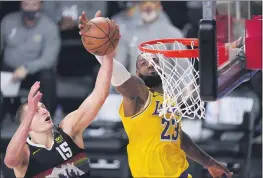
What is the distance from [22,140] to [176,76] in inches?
44.2

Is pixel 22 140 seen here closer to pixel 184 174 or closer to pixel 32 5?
pixel 184 174

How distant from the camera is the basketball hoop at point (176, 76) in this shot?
15.3 feet

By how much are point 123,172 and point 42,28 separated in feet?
3.90

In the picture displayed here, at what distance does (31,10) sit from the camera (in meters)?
6.03

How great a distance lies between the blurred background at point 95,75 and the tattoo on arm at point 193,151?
0.45 metres

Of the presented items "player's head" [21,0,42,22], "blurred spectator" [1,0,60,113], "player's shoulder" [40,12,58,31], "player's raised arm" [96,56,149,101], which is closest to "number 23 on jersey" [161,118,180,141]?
"player's raised arm" [96,56,149,101]

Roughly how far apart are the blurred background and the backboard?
152 centimetres

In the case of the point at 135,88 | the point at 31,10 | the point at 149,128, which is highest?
the point at 31,10

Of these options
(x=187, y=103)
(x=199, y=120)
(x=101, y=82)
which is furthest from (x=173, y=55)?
(x=199, y=120)

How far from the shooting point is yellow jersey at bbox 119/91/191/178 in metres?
5.04

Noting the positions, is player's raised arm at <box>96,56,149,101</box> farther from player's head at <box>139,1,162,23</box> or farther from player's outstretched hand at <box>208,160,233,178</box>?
player's head at <box>139,1,162,23</box>

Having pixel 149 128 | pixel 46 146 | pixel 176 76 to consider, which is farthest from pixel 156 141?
pixel 46 146

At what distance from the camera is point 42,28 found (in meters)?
6.04

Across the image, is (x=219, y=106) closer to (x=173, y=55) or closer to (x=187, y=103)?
(x=187, y=103)
